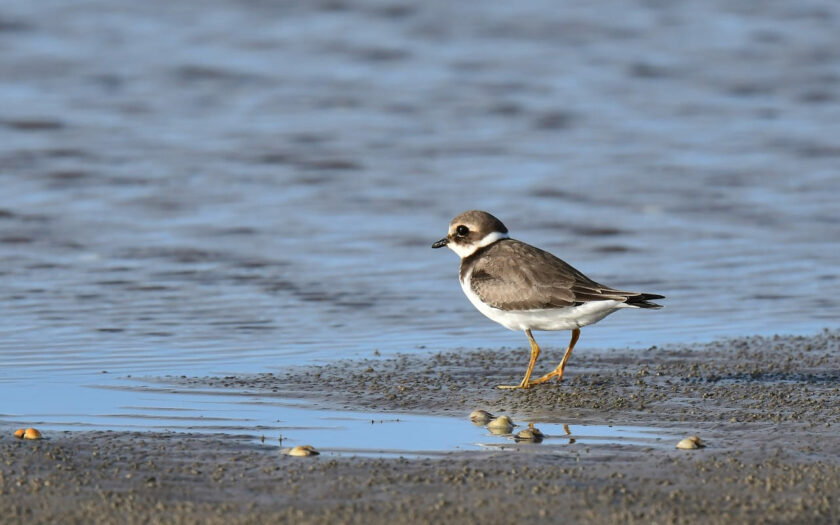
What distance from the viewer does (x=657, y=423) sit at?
229 inches

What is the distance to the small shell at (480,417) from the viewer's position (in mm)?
5910

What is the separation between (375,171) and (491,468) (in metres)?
8.21

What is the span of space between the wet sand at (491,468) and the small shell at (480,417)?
154 millimetres

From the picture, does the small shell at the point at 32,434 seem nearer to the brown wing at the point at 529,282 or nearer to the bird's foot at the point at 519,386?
the bird's foot at the point at 519,386

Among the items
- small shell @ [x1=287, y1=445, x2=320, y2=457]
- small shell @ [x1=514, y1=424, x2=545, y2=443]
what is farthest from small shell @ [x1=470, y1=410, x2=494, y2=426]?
small shell @ [x1=287, y1=445, x2=320, y2=457]

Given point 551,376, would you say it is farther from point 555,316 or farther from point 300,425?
point 300,425

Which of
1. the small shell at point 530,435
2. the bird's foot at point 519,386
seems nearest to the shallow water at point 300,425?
the small shell at point 530,435

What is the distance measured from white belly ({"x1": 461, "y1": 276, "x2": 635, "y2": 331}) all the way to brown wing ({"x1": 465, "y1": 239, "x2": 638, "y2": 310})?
0.03 m

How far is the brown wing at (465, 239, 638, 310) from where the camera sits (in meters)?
7.02

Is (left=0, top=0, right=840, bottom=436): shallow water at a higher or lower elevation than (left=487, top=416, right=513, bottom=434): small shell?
higher

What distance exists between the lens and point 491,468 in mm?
4914

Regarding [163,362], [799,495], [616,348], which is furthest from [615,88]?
[799,495]

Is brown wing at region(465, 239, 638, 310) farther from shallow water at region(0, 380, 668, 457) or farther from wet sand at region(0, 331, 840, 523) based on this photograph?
shallow water at region(0, 380, 668, 457)

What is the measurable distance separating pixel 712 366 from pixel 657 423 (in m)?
1.44
